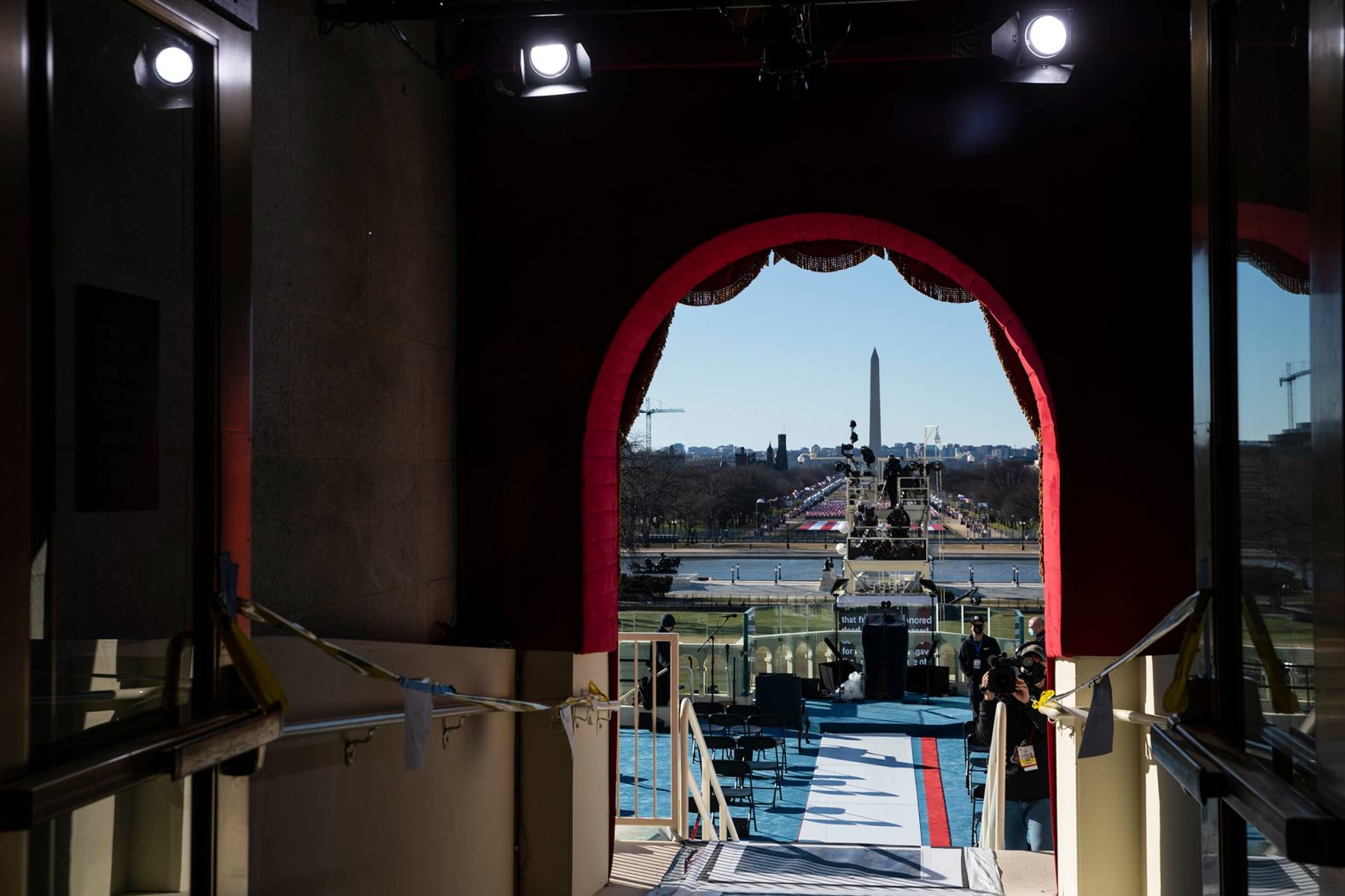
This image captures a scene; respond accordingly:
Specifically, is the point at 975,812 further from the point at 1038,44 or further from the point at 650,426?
the point at 650,426

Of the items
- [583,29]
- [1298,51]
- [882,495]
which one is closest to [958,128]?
[583,29]

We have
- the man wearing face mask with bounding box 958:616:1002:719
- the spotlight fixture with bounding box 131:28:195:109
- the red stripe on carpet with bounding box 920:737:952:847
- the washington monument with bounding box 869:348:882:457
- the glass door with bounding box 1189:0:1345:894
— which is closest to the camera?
the glass door with bounding box 1189:0:1345:894

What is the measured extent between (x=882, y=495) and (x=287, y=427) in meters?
9.62

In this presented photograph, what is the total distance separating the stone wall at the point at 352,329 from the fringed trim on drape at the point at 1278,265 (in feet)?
7.14

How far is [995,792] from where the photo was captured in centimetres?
524

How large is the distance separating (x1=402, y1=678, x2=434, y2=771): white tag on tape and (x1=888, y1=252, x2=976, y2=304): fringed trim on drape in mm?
2796

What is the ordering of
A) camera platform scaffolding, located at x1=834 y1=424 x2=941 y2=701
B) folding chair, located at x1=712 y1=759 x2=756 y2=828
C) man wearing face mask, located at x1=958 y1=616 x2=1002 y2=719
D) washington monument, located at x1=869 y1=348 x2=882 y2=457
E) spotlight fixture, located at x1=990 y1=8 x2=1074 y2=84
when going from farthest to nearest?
1. washington monument, located at x1=869 y1=348 x2=882 y2=457
2. camera platform scaffolding, located at x1=834 y1=424 x2=941 y2=701
3. man wearing face mask, located at x1=958 y1=616 x2=1002 y2=719
4. folding chair, located at x1=712 y1=759 x2=756 y2=828
5. spotlight fixture, located at x1=990 y1=8 x2=1074 y2=84

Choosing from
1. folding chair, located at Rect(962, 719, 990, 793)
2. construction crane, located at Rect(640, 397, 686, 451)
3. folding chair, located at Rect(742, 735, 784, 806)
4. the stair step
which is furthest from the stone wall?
construction crane, located at Rect(640, 397, 686, 451)

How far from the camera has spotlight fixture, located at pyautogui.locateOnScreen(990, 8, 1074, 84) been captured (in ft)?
10.8

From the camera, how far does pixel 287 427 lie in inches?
113

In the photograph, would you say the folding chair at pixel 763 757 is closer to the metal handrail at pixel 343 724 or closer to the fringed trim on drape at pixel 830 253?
the fringed trim on drape at pixel 830 253

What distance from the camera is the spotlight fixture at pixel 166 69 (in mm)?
1482

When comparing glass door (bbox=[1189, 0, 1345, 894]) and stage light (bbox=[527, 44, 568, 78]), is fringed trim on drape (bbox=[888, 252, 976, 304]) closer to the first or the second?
stage light (bbox=[527, 44, 568, 78])

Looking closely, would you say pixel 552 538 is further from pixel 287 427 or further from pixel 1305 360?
pixel 1305 360
